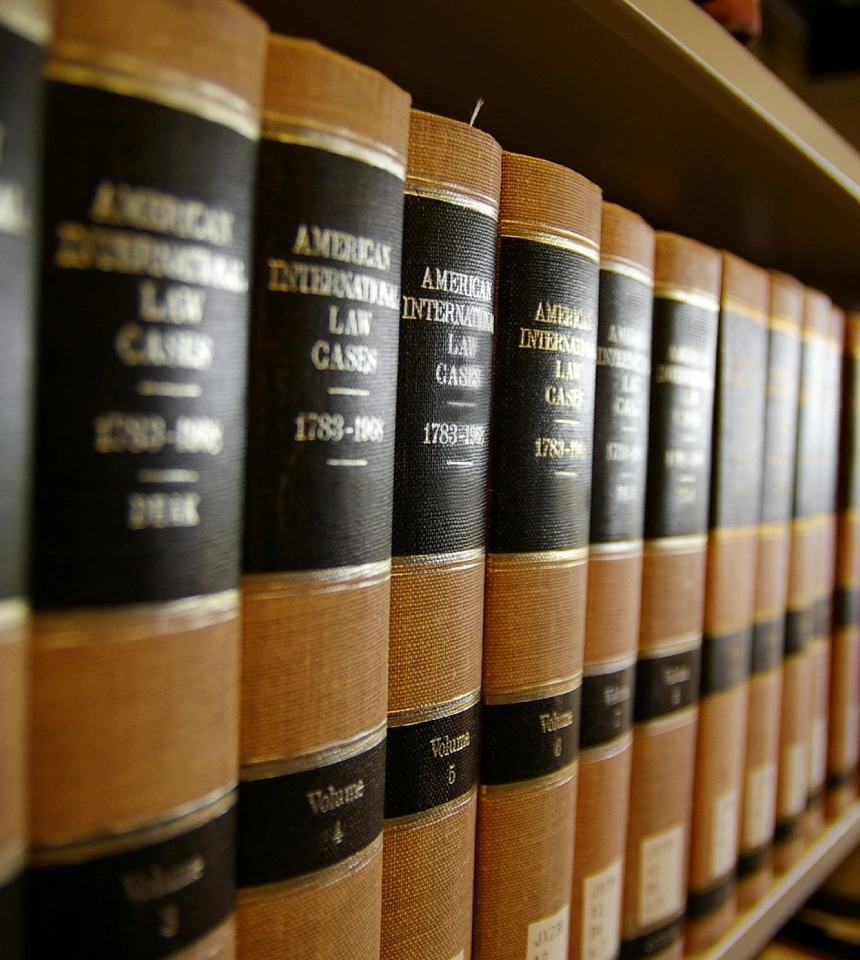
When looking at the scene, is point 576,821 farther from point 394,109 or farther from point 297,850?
point 394,109

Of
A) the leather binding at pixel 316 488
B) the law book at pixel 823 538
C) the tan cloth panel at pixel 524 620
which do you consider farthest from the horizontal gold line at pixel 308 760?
the law book at pixel 823 538

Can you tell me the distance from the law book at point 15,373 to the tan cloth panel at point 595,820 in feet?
1.15

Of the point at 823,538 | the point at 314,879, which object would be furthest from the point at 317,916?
the point at 823,538

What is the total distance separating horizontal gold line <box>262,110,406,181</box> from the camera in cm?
31

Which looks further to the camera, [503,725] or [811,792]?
[811,792]

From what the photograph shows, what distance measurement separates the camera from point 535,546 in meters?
0.44

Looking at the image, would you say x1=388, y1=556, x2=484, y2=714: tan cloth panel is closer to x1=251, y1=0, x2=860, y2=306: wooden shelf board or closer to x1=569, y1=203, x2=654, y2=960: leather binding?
x1=569, y1=203, x2=654, y2=960: leather binding

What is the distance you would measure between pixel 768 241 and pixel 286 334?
0.69 metres

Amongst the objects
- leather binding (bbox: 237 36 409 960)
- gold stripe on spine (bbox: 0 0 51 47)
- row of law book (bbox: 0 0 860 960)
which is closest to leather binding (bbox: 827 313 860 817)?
row of law book (bbox: 0 0 860 960)

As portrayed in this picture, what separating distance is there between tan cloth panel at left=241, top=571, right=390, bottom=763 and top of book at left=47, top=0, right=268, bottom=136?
6.4 inches

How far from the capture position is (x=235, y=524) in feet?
0.96

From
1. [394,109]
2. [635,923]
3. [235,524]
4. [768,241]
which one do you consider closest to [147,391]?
[235,524]

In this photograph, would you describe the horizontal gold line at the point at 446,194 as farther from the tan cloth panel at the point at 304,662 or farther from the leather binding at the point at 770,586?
the leather binding at the point at 770,586

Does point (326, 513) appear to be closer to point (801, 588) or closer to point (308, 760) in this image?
point (308, 760)
